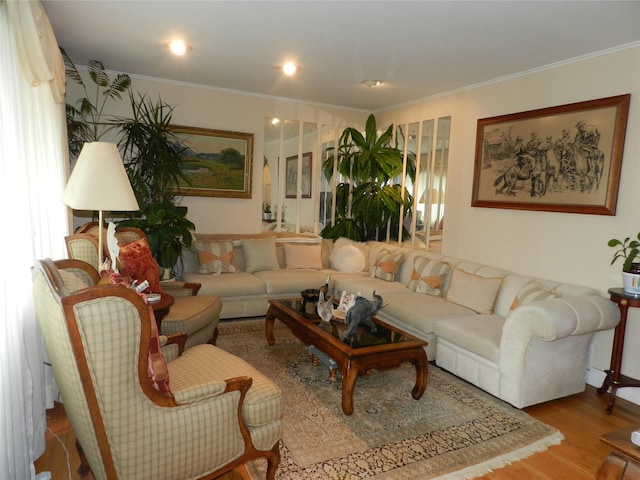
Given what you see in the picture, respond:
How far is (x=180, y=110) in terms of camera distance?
482cm

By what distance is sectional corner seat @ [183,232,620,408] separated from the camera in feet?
9.11

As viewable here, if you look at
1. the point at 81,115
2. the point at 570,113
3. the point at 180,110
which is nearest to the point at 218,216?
the point at 180,110

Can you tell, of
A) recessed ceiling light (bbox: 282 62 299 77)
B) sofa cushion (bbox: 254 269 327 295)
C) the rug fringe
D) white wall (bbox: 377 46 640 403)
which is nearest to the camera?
the rug fringe

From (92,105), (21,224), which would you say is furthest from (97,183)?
(92,105)

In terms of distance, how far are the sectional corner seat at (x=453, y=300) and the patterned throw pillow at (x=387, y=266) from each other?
11mm

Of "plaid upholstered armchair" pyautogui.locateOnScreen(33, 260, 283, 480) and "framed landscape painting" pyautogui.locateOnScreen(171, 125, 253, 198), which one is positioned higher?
"framed landscape painting" pyautogui.locateOnScreen(171, 125, 253, 198)

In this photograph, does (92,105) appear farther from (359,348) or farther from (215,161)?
(359,348)

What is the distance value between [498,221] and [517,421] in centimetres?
200

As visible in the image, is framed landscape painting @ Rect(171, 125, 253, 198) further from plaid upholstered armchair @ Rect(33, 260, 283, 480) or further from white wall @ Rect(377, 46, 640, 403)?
plaid upholstered armchair @ Rect(33, 260, 283, 480)

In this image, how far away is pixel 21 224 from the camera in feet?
6.46

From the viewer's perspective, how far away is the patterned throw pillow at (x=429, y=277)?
4082mm

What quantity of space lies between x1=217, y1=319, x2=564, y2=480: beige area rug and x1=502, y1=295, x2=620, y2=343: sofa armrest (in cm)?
57

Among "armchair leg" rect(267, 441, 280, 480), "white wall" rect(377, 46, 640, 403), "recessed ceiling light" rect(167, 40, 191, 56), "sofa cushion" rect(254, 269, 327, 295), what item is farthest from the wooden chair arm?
"white wall" rect(377, 46, 640, 403)

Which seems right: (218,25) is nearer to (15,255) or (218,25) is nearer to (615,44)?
(15,255)
